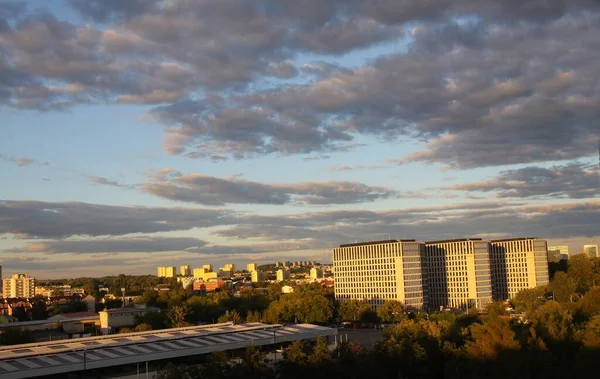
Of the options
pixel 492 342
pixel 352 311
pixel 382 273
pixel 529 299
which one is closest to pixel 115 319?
pixel 352 311

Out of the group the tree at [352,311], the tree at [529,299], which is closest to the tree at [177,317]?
the tree at [352,311]

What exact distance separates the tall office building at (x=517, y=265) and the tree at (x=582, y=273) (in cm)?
452

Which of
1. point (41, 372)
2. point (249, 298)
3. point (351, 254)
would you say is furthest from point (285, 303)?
point (41, 372)

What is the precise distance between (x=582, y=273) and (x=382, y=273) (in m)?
24.6

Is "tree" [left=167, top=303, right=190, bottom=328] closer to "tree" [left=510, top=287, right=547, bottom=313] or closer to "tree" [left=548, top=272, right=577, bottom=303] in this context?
"tree" [left=510, top=287, right=547, bottom=313]

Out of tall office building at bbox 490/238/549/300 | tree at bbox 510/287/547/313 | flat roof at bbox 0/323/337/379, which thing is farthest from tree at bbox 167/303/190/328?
tall office building at bbox 490/238/549/300

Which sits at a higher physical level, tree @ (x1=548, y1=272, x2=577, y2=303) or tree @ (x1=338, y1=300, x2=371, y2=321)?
tree @ (x1=548, y1=272, x2=577, y2=303)

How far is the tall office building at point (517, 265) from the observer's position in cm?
8894

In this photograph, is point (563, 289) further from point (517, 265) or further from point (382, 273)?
point (517, 265)

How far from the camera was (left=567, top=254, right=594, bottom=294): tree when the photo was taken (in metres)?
72.3

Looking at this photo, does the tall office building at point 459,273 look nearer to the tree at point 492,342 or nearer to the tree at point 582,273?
the tree at point 582,273

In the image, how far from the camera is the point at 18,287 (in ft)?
502

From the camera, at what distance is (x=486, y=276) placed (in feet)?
279

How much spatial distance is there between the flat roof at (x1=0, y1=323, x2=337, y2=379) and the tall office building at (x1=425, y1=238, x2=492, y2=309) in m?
40.5
